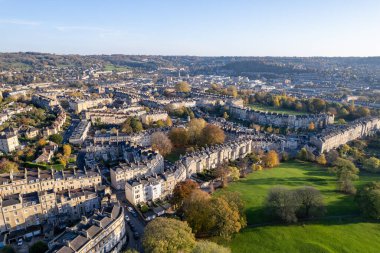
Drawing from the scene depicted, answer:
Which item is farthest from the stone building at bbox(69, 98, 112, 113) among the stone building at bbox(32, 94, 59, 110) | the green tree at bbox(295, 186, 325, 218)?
the green tree at bbox(295, 186, 325, 218)

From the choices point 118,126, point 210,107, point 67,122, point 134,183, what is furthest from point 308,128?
point 67,122

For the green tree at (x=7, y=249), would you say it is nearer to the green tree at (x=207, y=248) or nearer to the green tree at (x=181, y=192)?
the green tree at (x=207, y=248)

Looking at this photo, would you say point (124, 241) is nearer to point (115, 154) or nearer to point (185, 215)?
point (185, 215)

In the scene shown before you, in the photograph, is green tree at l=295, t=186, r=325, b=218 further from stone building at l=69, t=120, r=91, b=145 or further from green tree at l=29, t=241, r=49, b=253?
stone building at l=69, t=120, r=91, b=145

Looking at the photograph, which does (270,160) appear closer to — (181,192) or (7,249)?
(181,192)

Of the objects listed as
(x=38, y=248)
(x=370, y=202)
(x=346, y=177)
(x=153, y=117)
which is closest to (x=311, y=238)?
(x=370, y=202)

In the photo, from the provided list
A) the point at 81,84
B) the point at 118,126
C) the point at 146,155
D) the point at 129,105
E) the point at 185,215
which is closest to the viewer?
the point at 185,215
